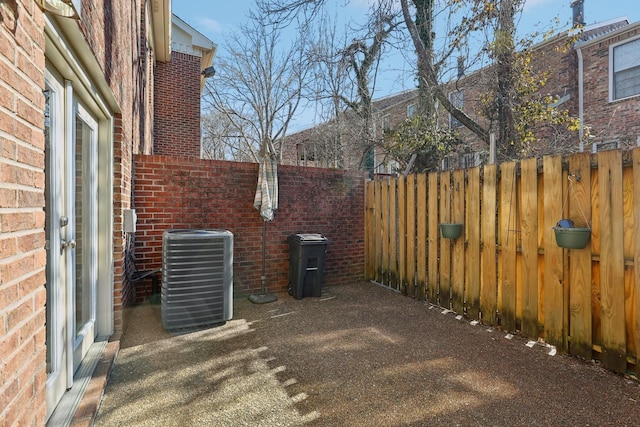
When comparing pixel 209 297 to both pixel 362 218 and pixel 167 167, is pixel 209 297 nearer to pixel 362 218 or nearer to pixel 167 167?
pixel 167 167

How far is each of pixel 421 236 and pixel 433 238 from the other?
→ 0.78ft

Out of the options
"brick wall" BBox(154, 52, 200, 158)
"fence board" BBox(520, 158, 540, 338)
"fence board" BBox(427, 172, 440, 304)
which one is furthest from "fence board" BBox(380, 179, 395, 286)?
"brick wall" BBox(154, 52, 200, 158)

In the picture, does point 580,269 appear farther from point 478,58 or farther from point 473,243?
point 478,58

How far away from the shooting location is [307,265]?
197 inches

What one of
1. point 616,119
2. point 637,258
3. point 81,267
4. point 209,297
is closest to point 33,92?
point 81,267

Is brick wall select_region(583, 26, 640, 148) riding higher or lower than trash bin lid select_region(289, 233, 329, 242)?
higher

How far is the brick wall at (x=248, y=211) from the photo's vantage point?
449cm

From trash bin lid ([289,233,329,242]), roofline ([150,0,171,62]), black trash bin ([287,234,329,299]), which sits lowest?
black trash bin ([287,234,329,299])

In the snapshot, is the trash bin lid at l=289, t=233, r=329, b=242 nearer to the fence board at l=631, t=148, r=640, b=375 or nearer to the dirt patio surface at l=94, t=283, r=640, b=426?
the dirt patio surface at l=94, t=283, r=640, b=426

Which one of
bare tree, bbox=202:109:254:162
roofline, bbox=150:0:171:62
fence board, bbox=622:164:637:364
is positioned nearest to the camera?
fence board, bbox=622:164:637:364

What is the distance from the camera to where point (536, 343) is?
10.8 ft

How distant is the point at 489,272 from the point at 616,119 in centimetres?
887

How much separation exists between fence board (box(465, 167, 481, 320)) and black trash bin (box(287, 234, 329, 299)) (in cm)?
197

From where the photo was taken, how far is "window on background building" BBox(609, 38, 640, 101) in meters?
9.00
